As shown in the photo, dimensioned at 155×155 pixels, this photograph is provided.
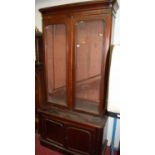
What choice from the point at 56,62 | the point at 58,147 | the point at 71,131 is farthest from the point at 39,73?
the point at 58,147

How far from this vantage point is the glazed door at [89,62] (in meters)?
1.71

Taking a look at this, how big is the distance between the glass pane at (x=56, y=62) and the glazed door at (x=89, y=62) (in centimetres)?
22

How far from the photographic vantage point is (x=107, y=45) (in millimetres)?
1633

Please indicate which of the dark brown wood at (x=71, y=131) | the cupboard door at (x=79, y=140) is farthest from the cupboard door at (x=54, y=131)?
the cupboard door at (x=79, y=140)

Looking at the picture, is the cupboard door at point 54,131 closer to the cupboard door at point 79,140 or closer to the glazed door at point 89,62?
the cupboard door at point 79,140

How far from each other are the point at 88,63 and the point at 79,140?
3.59 ft

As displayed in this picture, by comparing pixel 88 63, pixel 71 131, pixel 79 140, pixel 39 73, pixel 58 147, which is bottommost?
pixel 58 147

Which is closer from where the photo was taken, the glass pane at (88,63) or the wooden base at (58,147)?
the glass pane at (88,63)

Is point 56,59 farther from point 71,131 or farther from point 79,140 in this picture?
point 79,140

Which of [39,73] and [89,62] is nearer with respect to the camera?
[89,62]

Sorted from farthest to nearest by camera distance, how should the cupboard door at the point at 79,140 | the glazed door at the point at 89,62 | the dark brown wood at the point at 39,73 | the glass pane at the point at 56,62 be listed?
the dark brown wood at the point at 39,73 < the glass pane at the point at 56,62 < the cupboard door at the point at 79,140 < the glazed door at the point at 89,62

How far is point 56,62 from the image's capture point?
2072mm
